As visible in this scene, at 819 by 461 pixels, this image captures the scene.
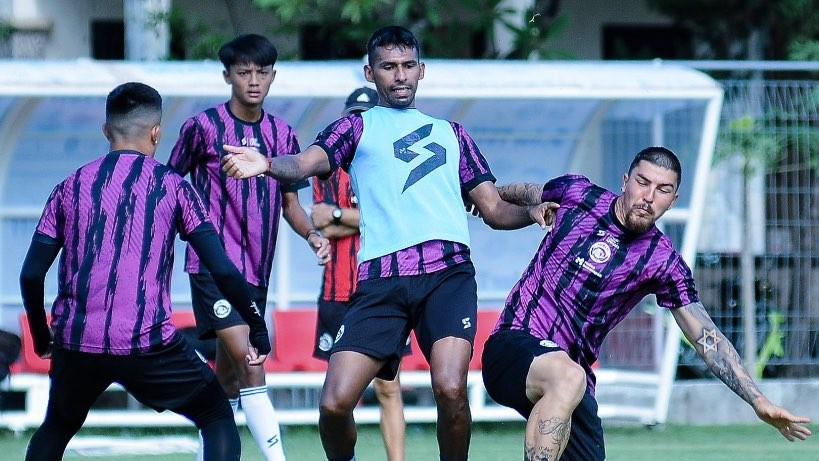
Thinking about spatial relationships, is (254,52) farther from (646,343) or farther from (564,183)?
(646,343)

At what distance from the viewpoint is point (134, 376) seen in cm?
562

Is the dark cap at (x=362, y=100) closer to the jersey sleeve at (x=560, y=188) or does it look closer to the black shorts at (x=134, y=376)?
the jersey sleeve at (x=560, y=188)

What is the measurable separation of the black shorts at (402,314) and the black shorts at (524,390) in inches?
6.6

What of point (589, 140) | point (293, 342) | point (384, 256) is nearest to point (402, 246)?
point (384, 256)

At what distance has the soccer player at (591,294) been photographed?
594 cm

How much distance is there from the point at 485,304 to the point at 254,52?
436cm

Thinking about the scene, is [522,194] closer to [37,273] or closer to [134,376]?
[134,376]

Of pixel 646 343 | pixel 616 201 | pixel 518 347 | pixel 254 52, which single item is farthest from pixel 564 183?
pixel 646 343

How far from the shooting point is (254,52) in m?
7.31

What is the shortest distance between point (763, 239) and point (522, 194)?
15.8 ft

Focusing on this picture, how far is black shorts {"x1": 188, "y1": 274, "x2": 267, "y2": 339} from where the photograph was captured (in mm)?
7199

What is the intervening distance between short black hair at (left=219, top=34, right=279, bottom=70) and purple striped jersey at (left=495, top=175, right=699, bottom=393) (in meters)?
2.00

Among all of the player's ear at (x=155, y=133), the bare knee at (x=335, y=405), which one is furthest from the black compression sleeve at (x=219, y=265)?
the bare knee at (x=335, y=405)

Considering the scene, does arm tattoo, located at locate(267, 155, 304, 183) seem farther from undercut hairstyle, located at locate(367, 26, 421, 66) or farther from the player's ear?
undercut hairstyle, located at locate(367, 26, 421, 66)
